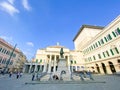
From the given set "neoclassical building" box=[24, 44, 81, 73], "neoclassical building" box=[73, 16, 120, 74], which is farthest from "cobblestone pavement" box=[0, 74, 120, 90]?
"neoclassical building" box=[24, 44, 81, 73]

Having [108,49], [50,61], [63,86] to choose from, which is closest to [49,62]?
[50,61]

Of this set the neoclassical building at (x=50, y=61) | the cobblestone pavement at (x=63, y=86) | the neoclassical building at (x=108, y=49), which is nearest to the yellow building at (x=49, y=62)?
the neoclassical building at (x=50, y=61)

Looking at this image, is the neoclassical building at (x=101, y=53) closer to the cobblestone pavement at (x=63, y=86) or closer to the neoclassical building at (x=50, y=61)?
the neoclassical building at (x=50, y=61)

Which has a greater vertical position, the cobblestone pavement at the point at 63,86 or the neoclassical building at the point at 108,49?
the neoclassical building at the point at 108,49

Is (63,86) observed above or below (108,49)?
below

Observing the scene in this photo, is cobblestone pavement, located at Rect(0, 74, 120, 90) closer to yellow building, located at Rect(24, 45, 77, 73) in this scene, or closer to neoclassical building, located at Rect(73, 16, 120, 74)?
neoclassical building, located at Rect(73, 16, 120, 74)

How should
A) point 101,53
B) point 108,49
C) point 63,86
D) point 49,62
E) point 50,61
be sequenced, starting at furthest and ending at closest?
point 49,62 < point 50,61 < point 101,53 < point 108,49 < point 63,86

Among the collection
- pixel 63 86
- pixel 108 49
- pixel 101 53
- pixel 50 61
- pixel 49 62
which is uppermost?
pixel 50 61

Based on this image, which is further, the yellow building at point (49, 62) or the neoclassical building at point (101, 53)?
the yellow building at point (49, 62)

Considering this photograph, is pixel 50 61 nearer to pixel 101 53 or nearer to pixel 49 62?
pixel 49 62

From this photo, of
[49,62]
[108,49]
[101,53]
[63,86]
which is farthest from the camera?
[49,62]

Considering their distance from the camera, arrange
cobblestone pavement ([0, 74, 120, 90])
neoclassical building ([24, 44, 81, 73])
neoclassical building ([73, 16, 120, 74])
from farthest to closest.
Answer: neoclassical building ([24, 44, 81, 73]) → neoclassical building ([73, 16, 120, 74]) → cobblestone pavement ([0, 74, 120, 90])

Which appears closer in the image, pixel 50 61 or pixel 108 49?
pixel 108 49

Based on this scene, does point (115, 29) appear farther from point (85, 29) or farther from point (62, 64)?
point (85, 29)
